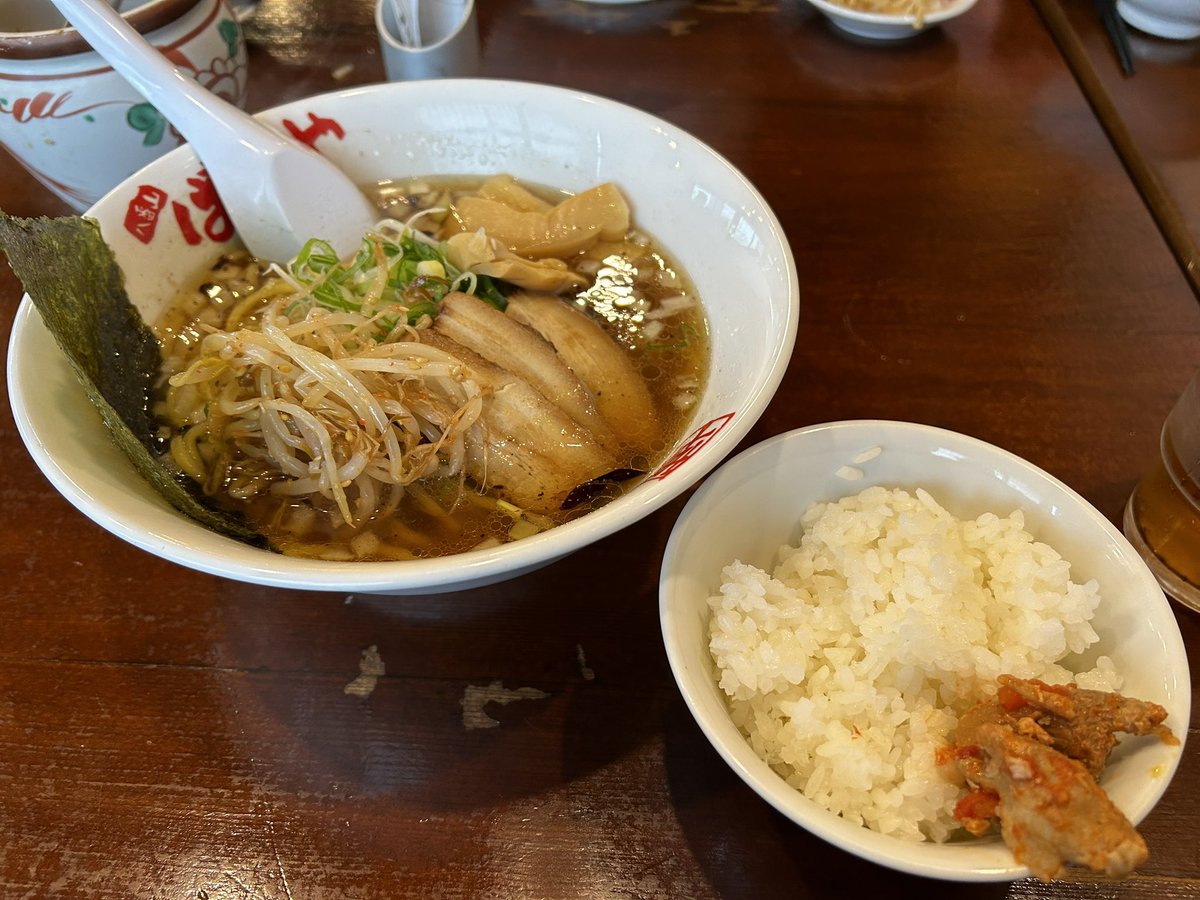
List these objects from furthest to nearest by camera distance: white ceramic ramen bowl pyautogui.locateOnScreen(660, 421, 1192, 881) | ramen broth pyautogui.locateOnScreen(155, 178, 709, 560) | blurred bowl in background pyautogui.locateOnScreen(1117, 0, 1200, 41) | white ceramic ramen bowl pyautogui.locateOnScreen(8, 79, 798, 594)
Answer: blurred bowl in background pyautogui.locateOnScreen(1117, 0, 1200, 41) < ramen broth pyautogui.locateOnScreen(155, 178, 709, 560) < white ceramic ramen bowl pyautogui.locateOnScreen(8, 79, 798, 594) < white ceramic ramen bowl pyautogui.locateOnScreen(660, 421, 1192, 881)

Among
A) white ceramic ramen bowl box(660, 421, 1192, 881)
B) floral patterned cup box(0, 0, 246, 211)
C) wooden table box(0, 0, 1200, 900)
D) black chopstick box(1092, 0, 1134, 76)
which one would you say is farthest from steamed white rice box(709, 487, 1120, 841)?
black chopstick box(1092, 0, 1134, 76)

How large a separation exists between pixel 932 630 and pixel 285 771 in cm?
91

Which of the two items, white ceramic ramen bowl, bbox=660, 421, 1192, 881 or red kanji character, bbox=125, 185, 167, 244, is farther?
red kanji character, bbox=125, 185, 167, 244

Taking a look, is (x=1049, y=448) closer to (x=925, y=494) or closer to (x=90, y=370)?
(x=925, y=494)

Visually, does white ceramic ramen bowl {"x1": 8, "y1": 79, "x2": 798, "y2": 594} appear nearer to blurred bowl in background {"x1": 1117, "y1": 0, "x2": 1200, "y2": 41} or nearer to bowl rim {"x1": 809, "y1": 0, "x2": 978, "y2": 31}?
Answer: bowl rim {"x1": 809, "y1": 0, "x2": 978, "y2": 31}

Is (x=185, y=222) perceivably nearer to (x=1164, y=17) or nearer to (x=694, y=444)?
(x=694, y=444)

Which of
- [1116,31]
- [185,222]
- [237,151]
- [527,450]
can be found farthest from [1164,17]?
[185,222]

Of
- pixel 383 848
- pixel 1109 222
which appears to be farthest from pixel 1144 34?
pixel 383 848

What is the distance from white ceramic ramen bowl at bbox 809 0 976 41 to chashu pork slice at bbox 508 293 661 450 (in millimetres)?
1568

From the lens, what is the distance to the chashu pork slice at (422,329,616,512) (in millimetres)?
1288

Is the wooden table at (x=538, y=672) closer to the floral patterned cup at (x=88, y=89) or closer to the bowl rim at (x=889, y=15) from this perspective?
the floral patterned cup at (x=88, y=89)

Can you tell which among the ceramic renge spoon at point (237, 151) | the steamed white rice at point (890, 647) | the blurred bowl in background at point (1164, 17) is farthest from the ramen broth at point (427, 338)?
the blurred bowl in background at point (1164, 17)

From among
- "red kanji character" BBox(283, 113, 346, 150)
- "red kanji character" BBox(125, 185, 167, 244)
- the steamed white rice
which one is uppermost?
"red kanji character" BBox(283, 113, 346, 150)

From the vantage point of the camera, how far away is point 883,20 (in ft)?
7.85
